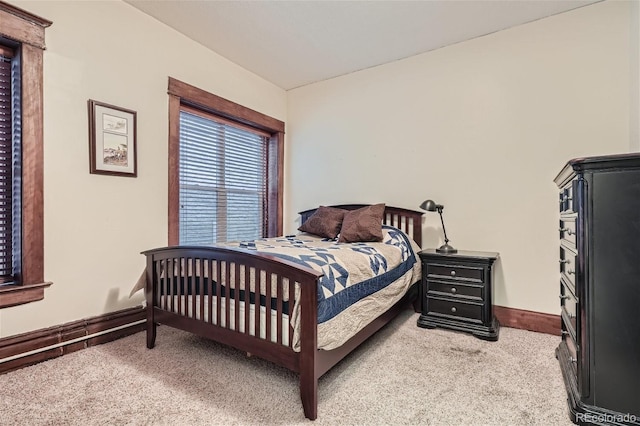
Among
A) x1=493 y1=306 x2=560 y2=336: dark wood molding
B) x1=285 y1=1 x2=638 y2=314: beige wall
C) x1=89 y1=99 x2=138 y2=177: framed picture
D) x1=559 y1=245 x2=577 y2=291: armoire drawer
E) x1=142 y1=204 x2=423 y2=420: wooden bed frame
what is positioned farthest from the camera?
x1=493 y1=306 x2=560 y2=336: dark wood molding

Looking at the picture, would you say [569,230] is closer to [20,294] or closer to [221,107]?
[221,107]

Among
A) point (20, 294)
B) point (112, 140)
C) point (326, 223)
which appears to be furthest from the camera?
point (326, 223)

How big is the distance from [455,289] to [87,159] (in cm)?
295

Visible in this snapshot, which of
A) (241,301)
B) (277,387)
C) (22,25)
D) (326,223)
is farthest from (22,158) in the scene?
(326,223)

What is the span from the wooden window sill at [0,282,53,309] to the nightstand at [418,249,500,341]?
273 centimetres

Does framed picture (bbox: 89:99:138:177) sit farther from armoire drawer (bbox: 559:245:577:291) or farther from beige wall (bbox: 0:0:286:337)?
armoire drawer (bbox: 559:245:577:291)

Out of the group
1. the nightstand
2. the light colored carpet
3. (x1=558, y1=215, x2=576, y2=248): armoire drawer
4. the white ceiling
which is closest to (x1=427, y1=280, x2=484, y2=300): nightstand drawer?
the nightstand

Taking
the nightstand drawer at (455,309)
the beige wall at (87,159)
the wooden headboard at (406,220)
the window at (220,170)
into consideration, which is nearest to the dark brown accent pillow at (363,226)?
the wooden headboard at (406,220)

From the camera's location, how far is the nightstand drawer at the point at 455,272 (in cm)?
247

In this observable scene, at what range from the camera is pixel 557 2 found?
241cm

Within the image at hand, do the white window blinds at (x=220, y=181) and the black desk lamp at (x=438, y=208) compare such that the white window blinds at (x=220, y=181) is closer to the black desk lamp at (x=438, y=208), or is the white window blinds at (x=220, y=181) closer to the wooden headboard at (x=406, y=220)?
the wooden headboard at (x=406, y=220)

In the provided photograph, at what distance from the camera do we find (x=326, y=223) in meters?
3.18

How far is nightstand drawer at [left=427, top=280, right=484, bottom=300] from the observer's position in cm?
246

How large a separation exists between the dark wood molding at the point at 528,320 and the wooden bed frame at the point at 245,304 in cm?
109
